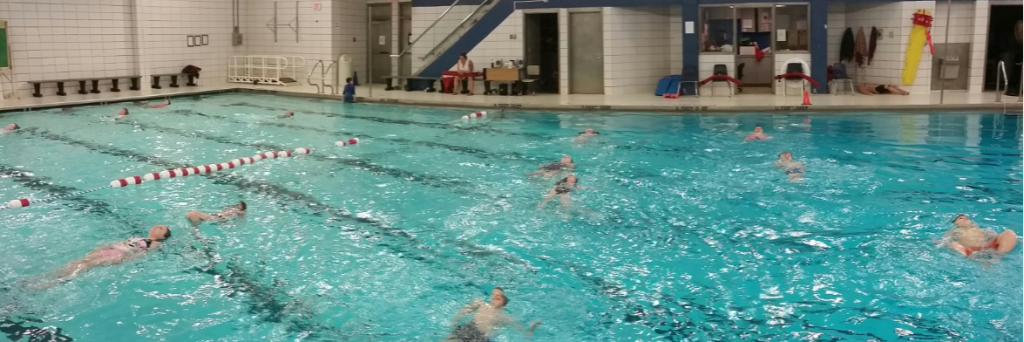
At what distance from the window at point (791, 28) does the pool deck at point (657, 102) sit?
4.19 feet

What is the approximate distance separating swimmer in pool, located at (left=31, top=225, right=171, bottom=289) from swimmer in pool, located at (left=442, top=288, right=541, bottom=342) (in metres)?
3.04

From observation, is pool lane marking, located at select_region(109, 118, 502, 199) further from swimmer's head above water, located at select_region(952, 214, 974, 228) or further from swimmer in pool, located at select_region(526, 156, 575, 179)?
swimmer's head above water, located at select_region(952, 214, 974, 228)

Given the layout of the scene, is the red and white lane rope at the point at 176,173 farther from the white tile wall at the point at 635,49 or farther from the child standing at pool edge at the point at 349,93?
the white tile wall at the point at 635,49

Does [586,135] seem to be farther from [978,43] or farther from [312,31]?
[312,31]

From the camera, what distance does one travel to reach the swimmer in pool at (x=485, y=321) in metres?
5.45

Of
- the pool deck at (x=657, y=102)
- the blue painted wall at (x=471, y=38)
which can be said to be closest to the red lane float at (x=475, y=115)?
the pool deck at (x=657, y=102)

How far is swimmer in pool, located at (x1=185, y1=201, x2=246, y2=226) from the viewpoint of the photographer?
8.29 metres

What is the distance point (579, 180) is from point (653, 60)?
34.7 ft

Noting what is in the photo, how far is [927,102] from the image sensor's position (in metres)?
16.2

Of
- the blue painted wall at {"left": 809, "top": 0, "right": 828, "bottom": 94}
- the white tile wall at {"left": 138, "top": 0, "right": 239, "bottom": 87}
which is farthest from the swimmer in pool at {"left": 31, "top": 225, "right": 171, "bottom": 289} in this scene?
the white tile wall at {"left": 138, "top": 0, "right": 239, "bottom": 87}

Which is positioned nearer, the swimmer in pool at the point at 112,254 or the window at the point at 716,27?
the swimmer in pool at the point at 112,254

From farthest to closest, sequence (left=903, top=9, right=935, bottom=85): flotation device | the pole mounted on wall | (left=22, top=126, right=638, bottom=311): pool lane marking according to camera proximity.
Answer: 1. the pole mounted on wall
2. (left=903, top=9, right=935, bottom=85): flotation device
3. (left=22, top=126, right=638, bottom=311): pool lane marking

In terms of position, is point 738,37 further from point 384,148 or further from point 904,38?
point 384,148

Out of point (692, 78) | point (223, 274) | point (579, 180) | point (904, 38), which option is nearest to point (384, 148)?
Result: point (579, 180)
